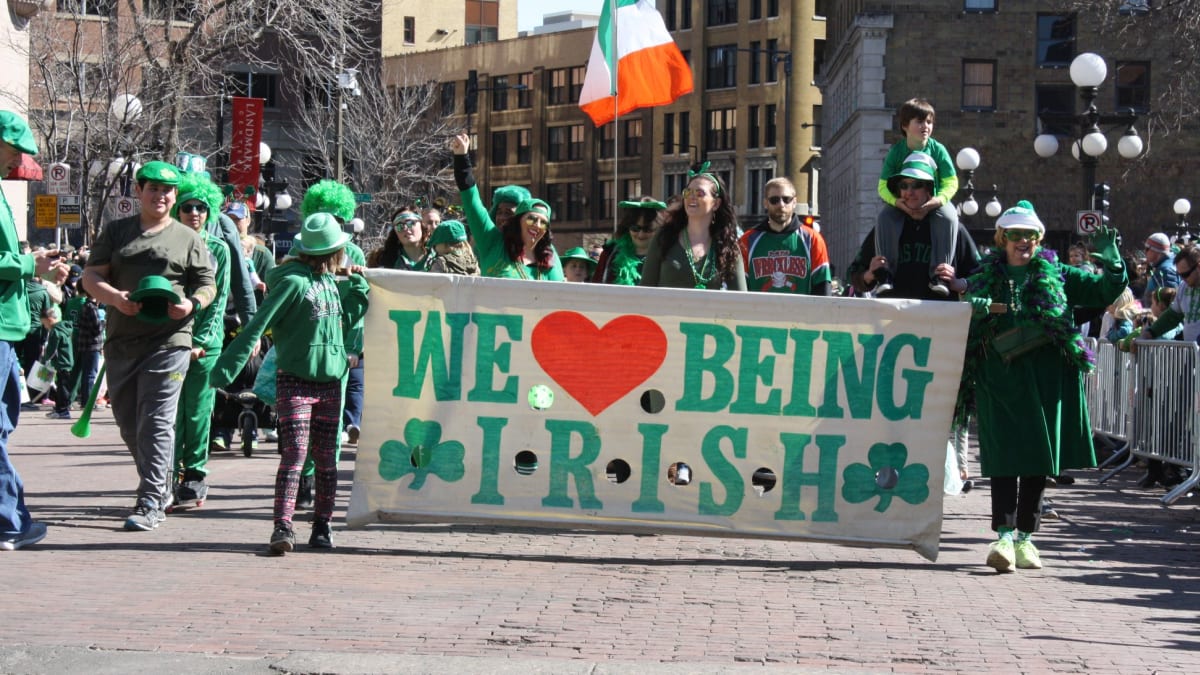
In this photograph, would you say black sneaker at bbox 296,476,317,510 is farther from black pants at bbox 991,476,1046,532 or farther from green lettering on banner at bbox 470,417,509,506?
black pants at bbox 991,476,1046,532

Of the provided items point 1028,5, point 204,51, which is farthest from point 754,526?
point 1028,5

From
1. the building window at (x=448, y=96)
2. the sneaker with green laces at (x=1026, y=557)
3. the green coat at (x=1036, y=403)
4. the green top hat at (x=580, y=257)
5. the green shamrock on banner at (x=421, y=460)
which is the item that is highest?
the building window at (x=448, y=96)

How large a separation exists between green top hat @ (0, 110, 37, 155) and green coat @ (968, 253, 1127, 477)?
5003 millimetres

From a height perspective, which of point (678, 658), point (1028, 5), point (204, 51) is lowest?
point (678, 658)

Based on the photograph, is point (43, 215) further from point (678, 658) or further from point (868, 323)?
point (678, 658)

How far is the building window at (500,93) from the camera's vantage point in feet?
326

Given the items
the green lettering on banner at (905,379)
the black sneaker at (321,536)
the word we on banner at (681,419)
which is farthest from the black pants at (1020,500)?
the black sneaker at (321,536)

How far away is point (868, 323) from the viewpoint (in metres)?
9.22

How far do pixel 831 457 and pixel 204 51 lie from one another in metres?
27.2

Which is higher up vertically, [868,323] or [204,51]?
[204,51]

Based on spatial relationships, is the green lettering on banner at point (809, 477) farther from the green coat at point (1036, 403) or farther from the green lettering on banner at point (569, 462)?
the green lettering on banner at point (569, 462)

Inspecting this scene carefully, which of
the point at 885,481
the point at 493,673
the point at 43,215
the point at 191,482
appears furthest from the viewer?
the point at 43,215

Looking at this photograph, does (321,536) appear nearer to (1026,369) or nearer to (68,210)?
(1026,369)

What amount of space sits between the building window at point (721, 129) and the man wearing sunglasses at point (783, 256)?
7717 cm
